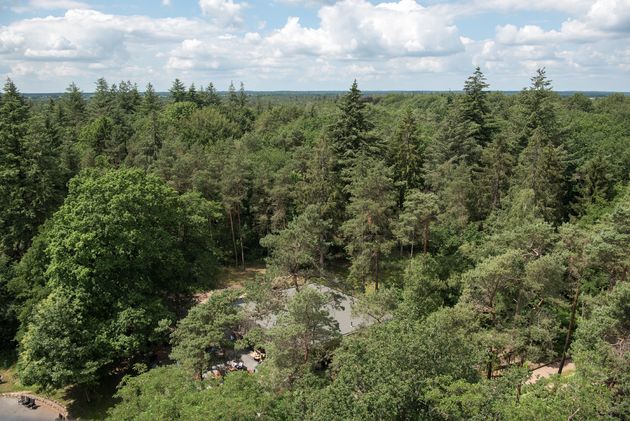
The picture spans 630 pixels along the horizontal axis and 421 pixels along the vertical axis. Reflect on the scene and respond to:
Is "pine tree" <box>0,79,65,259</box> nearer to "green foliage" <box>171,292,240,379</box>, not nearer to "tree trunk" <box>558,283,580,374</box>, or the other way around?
"green foliage" <box>171,292,240,379</box>

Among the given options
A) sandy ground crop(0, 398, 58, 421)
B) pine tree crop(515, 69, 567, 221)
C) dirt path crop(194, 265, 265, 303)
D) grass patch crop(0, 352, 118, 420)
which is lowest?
sandy ground crop(0, 398, 58, 421)

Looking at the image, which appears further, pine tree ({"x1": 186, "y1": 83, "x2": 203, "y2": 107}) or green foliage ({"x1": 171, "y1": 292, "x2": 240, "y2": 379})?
pine tree ({"x1": 186, "y1": 83, "x2": 203, "y2": 107})

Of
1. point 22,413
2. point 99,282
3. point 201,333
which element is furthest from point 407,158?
point 22,413

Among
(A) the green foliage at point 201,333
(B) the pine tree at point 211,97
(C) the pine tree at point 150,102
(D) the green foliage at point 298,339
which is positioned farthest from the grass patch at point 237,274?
(B) the pine tree at point 211,97

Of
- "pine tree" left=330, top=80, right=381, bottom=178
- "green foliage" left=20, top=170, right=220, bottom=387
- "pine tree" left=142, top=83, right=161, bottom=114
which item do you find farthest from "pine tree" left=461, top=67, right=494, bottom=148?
"pine tree" left=142, top=83, right=161, bottom=114

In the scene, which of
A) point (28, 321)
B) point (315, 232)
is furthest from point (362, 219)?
point (28, 321)

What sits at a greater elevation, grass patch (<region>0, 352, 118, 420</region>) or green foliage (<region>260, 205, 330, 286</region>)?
green foliage (<region>260, 205, 330, 286</region>)
